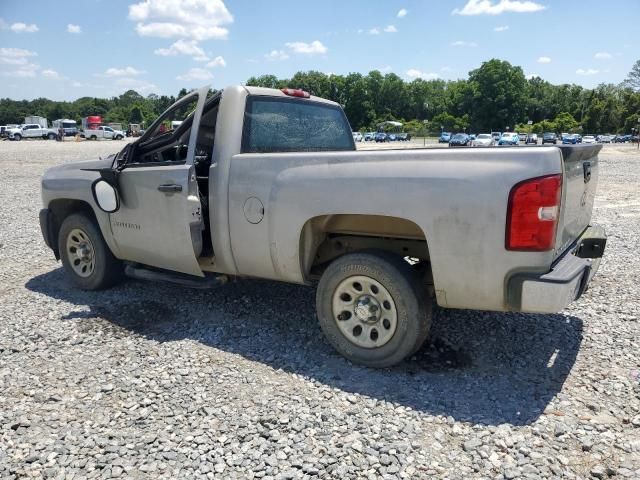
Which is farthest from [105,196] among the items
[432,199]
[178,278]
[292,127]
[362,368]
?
[432,199]

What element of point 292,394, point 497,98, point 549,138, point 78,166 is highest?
point 497,98

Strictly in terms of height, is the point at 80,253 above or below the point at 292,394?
above

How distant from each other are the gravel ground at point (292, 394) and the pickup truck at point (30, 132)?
6507 centimetres

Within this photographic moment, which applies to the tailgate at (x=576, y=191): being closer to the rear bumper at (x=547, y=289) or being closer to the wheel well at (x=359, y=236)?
the rear bumper at (x=547, y=289)

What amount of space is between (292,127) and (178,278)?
179cm

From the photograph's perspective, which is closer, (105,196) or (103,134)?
(105,196)

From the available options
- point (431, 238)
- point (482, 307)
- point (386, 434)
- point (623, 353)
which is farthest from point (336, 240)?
point (623, 353)

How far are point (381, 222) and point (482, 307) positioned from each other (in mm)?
942

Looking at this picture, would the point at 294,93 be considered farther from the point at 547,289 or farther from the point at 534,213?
the point at 547,289

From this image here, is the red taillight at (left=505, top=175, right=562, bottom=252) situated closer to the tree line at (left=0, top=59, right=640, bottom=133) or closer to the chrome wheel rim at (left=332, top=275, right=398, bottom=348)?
the chrome wheel rim at (left=332, top=275, right=398, bottom=348)

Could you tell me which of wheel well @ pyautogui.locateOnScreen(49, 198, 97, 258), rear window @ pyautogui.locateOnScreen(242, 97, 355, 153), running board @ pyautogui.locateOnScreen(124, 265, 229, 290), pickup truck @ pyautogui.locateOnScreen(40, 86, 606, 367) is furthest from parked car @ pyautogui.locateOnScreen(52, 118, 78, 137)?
rear window @ pyautogui.locateOnScreen(242, 97, 355, 153)

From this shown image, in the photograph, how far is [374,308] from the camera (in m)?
3.70

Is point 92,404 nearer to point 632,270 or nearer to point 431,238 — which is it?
point 431,238

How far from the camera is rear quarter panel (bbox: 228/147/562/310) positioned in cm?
307
